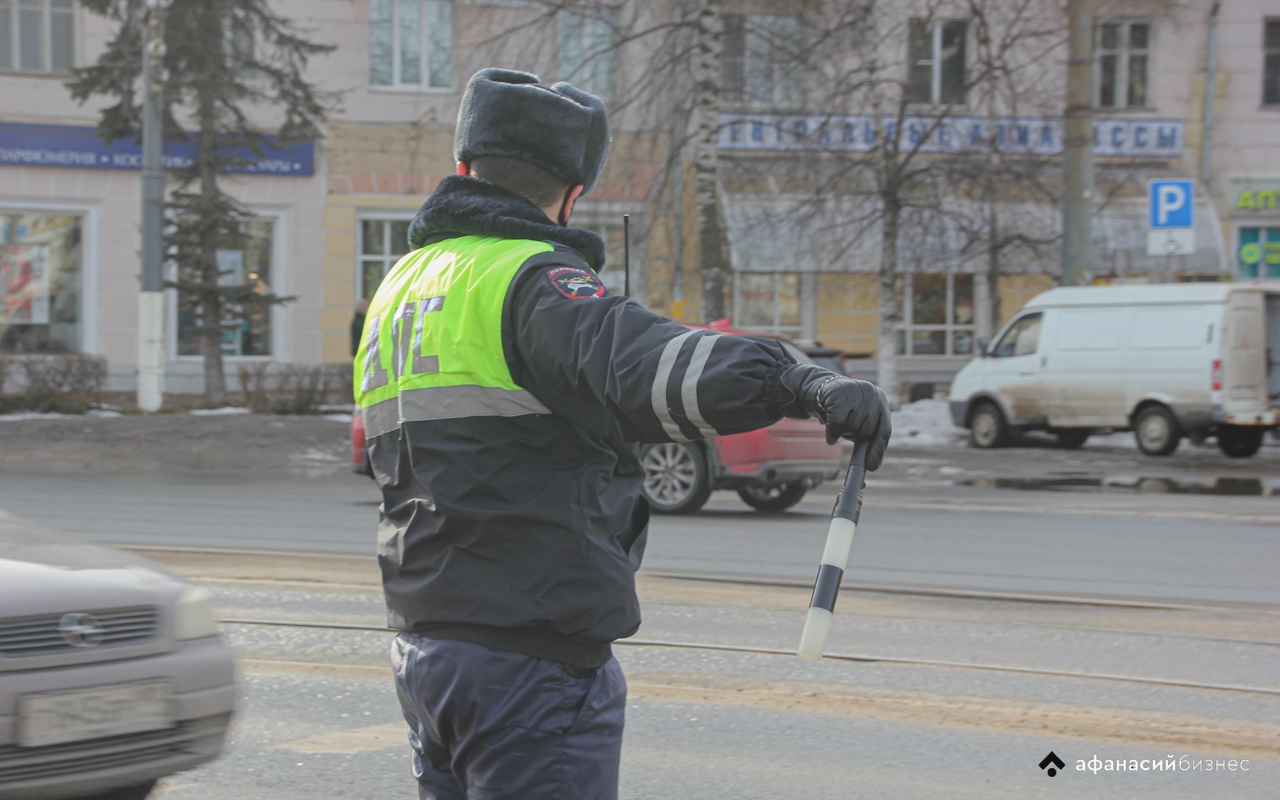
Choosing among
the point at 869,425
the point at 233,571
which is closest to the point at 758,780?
the point at 869,425

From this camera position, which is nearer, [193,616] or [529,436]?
[529,436]

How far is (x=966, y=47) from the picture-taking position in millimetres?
25953

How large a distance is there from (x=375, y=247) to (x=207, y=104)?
6431 mm

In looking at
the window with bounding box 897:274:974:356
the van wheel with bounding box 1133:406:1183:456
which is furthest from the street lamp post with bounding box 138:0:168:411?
the window with bounding box 897:274:974:356

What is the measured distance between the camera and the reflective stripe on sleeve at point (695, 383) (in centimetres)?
192

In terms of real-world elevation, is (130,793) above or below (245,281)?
below

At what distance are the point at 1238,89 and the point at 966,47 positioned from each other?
5755 millimetres

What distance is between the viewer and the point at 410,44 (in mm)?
24891

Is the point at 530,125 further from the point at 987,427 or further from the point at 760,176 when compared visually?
the point at 760,176

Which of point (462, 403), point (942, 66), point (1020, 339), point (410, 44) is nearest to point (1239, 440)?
point (1020, 339)

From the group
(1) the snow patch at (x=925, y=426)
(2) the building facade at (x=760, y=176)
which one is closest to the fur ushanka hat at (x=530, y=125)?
(1) the snow patch at (x=925, y=426)

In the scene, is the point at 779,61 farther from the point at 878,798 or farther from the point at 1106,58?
the point at 878,798

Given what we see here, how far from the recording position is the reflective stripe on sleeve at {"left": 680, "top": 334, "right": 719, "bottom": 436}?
75.4 inches

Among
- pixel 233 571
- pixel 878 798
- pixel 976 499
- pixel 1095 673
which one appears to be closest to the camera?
pixel 878 798
